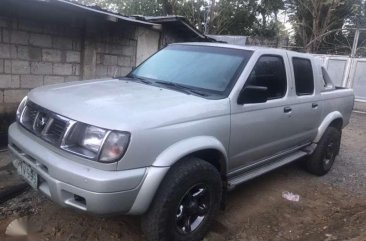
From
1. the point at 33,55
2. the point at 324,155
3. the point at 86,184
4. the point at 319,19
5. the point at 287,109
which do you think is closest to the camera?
the point at 86,184

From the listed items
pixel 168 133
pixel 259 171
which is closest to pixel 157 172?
pixel 168 133

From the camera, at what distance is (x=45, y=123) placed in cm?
284

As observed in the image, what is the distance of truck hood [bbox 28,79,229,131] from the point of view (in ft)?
8.37

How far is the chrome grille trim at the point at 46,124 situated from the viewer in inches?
104

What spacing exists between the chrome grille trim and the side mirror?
5.33 feet

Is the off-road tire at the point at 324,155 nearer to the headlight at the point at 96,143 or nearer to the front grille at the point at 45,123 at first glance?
the headlight at the point at 96,143

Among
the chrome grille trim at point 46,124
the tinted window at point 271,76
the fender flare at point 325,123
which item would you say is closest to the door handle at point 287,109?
the tinted window at point 271,76

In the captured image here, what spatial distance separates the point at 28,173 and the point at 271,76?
268 centimetres

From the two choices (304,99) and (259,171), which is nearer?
(259,171)

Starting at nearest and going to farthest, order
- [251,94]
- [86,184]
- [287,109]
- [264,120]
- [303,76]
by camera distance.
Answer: [86,184] < [251,94] < [264,120] < [287,109] < [303,76]

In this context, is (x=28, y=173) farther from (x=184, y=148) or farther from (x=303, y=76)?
(x=303, y=76)

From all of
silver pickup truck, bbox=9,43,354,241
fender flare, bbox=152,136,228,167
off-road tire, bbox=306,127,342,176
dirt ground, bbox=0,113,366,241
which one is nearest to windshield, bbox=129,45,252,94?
silver pickup truck, bbox=9,43,354,241

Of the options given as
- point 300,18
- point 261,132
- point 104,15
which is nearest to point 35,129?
point 261,132

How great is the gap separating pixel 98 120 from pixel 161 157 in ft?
1.78
